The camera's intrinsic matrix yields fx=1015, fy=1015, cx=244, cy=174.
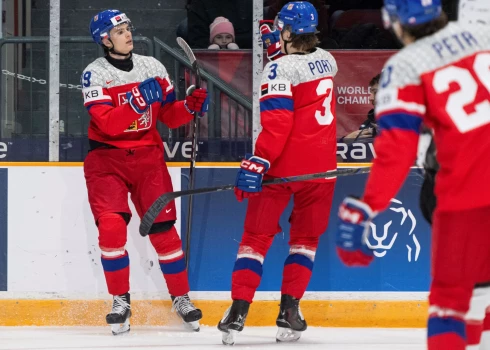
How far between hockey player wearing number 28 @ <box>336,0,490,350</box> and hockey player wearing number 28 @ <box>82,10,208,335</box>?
1.91 meters

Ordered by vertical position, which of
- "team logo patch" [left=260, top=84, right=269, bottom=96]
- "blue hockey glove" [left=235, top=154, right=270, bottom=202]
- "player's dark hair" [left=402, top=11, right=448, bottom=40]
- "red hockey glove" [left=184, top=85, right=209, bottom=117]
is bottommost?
"blue hockey glove" [left=235, top=154, right=270, bottom=202]

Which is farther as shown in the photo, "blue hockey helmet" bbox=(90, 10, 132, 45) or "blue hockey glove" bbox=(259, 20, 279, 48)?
"blue hockey glove" bbox=(259, 20, 279, 48)

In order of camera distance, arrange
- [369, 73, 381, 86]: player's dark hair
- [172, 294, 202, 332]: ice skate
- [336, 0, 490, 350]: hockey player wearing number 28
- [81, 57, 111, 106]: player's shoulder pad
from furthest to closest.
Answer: [369, 73, 381, 86]: player's dark hair, [172, 294, 202, 332]: ice skate, [81, 57, 111, 106]: player's shoulder pad, [336, 0, 490, 350]: hockey player wearing number 28

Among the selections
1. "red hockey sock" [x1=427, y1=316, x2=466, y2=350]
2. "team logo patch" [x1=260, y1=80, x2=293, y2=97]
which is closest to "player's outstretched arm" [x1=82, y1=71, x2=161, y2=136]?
"team logo patch" [x1=260, y1=80, x2=293, y2=97]

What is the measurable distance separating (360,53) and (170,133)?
96 centimetres

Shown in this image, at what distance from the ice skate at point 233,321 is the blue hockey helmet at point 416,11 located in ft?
5.79

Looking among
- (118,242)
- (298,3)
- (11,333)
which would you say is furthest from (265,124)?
(11,333)

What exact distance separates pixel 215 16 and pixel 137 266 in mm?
1304

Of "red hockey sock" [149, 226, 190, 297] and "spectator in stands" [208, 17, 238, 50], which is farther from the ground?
"spectator in stands" [208, 17, 238, 50]

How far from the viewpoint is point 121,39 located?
430 centimetres

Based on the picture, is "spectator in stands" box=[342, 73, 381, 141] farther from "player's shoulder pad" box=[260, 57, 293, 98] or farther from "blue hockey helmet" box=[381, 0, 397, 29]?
"blue hockey helmet" box=[381, 0, 397, 29]

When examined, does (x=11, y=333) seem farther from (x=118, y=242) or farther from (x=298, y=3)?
(x=298, y=3)

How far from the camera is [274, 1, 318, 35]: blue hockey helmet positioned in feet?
13.2

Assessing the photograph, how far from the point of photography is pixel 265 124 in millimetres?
3930
